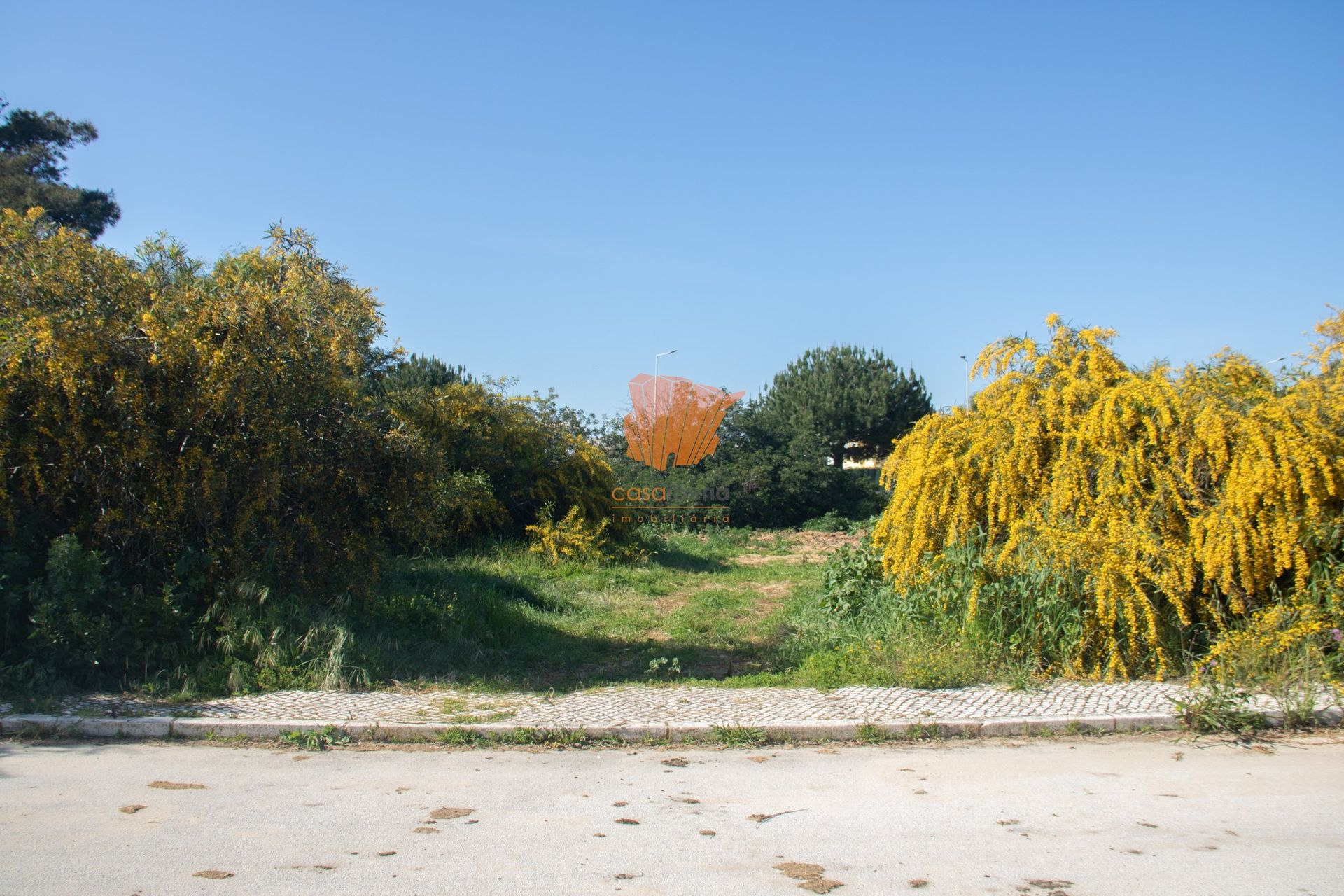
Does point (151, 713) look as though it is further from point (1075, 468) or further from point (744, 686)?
point (1075, 468)

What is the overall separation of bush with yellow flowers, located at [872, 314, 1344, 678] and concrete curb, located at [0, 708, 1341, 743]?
1211mm

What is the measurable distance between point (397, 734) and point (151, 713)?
76.1 inches

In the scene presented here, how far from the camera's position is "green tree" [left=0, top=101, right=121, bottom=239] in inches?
968

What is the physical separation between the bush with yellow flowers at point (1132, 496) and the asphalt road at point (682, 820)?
1.50 m

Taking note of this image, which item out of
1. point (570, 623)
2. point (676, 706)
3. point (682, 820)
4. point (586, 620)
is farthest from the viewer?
point (586, 620)

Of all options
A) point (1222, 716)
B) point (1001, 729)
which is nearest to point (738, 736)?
point (1001, 729)

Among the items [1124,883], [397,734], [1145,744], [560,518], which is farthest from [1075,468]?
[560,518]

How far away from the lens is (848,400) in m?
40.1

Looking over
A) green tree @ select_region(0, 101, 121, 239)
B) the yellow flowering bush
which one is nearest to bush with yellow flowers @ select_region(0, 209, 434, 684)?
the yellow flowering bush

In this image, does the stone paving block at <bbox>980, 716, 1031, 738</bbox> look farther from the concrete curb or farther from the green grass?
the green grass

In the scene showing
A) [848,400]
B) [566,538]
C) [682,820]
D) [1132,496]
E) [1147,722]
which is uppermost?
[848,400]

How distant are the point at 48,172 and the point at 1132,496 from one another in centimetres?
3237

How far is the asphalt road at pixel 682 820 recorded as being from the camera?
154 inches

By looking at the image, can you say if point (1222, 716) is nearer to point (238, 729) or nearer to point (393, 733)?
point (393, 733)
